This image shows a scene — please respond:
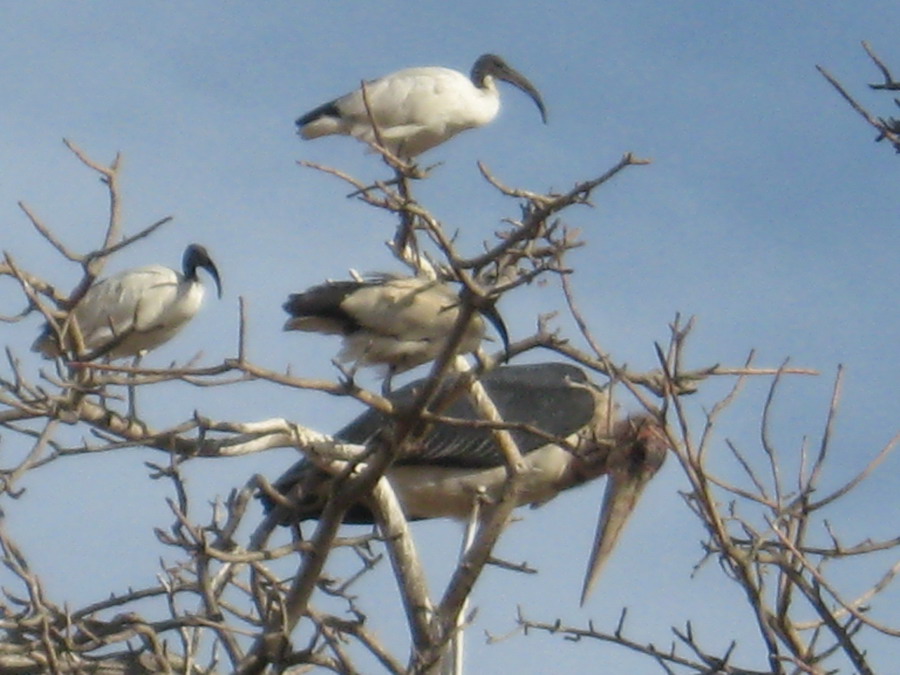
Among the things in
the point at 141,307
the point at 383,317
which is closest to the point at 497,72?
the point at 141,307

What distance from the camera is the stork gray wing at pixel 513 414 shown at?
1039 centimetres

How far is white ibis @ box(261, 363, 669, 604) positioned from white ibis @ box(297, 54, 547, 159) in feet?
9.50

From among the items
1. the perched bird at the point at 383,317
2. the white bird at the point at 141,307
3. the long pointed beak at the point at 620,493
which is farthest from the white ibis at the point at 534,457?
the white bird at the point at 141,307

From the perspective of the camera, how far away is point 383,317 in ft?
28.9

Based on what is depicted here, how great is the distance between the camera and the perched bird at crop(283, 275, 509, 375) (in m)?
8.68

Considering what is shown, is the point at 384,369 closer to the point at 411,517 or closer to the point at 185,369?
the point at 411,517

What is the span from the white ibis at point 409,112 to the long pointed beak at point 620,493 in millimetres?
4130

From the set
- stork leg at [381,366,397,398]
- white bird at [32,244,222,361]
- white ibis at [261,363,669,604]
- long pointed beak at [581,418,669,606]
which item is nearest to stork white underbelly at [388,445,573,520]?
white ibis at [261,363,669,604]

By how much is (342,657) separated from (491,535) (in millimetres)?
724

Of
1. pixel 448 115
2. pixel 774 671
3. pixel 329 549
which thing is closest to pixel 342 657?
pixel 329 549

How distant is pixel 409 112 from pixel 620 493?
178 inches

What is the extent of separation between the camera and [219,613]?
7129 mm

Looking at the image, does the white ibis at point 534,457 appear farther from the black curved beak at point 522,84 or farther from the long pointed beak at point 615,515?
the black curved beak at point 522,84

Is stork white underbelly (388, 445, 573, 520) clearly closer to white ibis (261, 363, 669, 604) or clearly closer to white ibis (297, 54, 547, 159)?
white ibis (261, 363, 669, 604)
